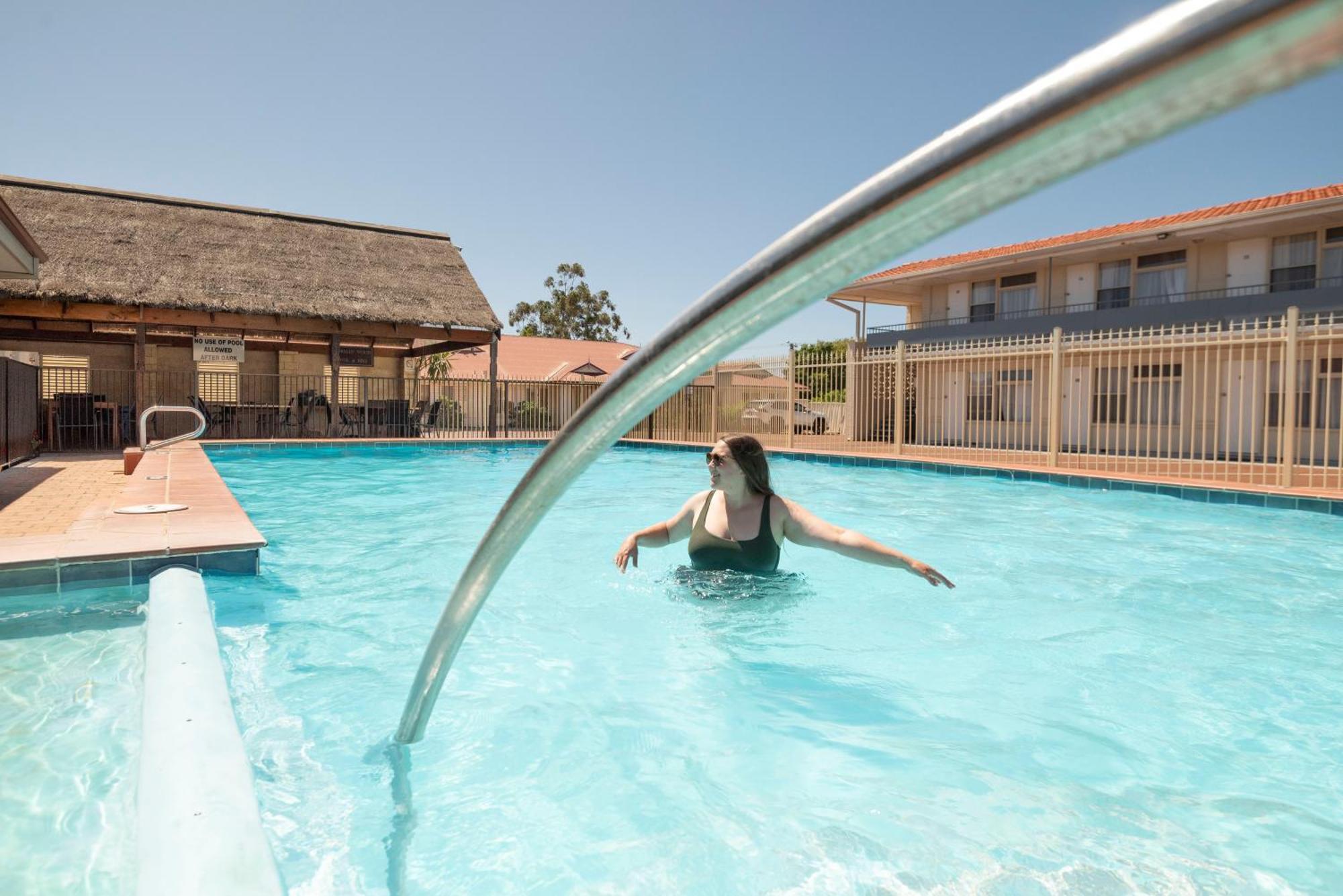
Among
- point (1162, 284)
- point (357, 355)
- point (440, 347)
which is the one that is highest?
point (1162, 284)

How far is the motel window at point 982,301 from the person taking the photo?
22.5 m

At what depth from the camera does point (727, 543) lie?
4500mm

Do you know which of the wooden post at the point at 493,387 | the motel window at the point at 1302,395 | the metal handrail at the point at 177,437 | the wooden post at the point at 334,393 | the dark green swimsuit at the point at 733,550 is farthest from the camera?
the wooden post at the point at 493,387

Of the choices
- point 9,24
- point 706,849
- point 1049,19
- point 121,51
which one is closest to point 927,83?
point 1049,19

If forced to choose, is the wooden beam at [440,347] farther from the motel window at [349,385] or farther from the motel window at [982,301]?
the motel window at [982,301]

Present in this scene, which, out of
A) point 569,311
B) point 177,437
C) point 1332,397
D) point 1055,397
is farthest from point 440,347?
point 569,311

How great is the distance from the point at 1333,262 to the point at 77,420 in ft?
85.6

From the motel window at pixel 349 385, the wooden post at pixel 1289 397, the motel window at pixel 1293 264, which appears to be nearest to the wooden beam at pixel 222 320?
the motel window at pixel 349 385

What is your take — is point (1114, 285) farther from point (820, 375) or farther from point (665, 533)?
point (665, 533)

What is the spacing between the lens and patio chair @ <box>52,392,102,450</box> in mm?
14609

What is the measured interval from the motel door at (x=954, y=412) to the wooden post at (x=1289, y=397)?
1050 cm

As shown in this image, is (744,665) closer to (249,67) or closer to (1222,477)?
(1222,477)

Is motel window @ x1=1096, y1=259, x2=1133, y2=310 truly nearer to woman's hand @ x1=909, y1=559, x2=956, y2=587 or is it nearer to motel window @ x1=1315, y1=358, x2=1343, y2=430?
motel window @ x1=1315, y1=358, x2=1343, y2=430

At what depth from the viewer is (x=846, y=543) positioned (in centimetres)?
383
